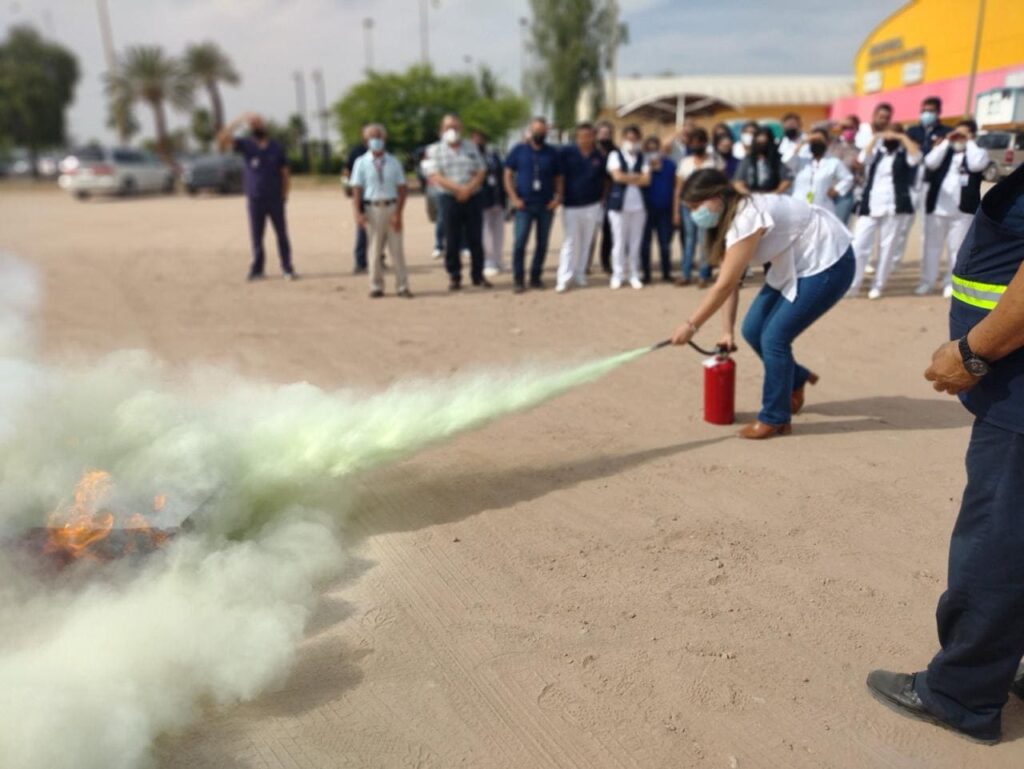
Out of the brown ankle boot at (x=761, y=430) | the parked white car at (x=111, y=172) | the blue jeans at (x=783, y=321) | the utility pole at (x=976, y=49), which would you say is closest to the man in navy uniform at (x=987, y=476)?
the blue jeans at (x=783, y=321)

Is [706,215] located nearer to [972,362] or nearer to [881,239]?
[972,362]

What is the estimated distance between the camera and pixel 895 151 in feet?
29.9

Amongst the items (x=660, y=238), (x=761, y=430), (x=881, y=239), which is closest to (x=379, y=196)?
(x=660, y=238)

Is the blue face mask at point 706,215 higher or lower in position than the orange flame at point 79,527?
higher

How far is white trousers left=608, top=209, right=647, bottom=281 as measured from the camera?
406 inches

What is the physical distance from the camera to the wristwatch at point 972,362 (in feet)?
7.47

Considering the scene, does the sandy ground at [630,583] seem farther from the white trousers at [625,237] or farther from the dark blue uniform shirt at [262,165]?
the dark blue uniform shirt at [262,165]

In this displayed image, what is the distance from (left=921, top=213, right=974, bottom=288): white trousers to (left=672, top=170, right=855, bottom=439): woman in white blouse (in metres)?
5.38

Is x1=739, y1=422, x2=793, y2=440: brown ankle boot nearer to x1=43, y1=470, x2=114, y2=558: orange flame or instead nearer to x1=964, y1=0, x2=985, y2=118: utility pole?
x1=43, y1=470, x2=114, y2=558: orange flame

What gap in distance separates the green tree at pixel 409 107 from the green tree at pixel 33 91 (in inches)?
1130

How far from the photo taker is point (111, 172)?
85.1 feet

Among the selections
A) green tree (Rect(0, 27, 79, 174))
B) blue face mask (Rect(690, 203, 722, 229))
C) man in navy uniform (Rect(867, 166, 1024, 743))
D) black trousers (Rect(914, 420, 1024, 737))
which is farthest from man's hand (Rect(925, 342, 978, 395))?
green tree (Rect(0, 27, 79, 174))

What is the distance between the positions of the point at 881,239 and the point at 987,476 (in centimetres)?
815

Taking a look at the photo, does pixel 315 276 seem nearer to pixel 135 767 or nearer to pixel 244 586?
pixel 244 586
